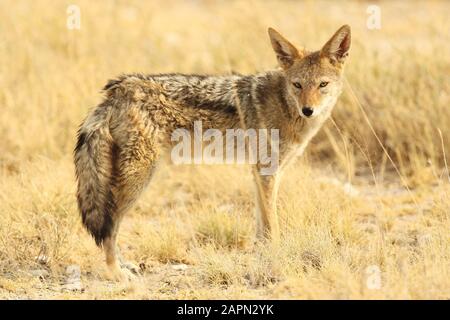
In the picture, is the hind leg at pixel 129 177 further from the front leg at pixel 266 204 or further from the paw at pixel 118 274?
the front leg at pixel 266 204

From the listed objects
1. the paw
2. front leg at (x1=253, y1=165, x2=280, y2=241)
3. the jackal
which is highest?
the jackal

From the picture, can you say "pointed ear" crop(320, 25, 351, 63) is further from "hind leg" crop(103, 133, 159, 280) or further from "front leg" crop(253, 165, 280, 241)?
"hind leg" crop(103, 133, 159, 280)

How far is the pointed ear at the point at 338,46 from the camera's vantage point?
18.4 feet

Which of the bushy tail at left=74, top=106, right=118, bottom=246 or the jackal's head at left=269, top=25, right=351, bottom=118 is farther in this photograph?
the jackal's head at left=269, top=25, right=351, bottom=118

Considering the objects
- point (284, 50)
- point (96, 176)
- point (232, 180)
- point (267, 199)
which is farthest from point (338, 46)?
point (96, 176)

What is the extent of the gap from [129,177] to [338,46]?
187 centimetres

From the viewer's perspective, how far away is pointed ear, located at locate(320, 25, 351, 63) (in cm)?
562

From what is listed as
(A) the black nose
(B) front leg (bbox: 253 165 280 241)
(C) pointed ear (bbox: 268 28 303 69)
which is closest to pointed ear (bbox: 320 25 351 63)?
(C) pointed ear (bbox: 268 28 303 69)

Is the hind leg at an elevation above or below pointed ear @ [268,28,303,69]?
below

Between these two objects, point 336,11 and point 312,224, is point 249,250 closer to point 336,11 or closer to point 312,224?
point 312,224

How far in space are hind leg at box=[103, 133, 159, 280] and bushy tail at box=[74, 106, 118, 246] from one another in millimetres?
65

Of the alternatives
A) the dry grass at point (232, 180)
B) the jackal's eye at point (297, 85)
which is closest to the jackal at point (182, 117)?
the jackal's eye at point (297, 85)
